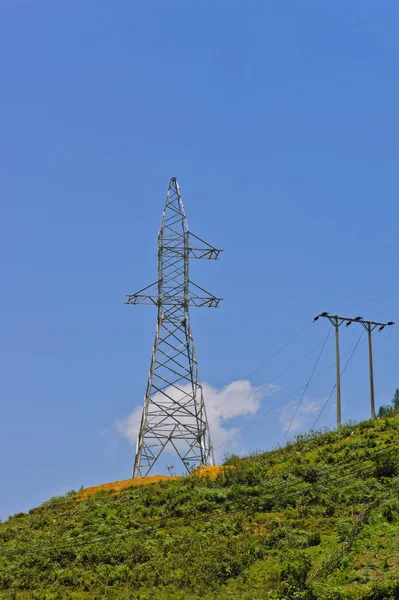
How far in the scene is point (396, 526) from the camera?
2742 centimetres

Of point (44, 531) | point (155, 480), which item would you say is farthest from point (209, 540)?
point (155, 480)

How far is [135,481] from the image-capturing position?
43.4m

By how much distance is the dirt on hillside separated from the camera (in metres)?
41.5

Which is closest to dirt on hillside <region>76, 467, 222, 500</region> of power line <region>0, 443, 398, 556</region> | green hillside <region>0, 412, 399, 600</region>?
green hillside <region>0, 412, 399, 600</region>

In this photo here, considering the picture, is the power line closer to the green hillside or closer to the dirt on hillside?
the green hillside

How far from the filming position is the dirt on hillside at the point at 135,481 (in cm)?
4150

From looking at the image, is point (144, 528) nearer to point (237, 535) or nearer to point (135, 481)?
point (237, 535)

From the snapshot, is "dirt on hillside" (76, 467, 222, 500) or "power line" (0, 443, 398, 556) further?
"dirt on hillside" (76, 467, 222, 500)

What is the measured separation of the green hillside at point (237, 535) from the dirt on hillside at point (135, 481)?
107 centimetres

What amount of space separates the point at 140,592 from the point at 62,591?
3303 millimetres

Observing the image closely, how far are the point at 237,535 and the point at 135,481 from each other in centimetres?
1368

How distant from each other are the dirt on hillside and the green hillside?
107 cm

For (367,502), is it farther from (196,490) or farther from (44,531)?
(44,531)

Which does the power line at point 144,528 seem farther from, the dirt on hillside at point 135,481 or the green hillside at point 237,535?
the dirt on hillside at point 135,481
